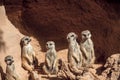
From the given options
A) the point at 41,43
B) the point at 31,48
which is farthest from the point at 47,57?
the point at 41,43

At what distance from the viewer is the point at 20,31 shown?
28.3 feet

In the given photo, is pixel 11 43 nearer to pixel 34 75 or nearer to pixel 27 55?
pixel 27 55

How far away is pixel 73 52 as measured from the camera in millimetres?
7867

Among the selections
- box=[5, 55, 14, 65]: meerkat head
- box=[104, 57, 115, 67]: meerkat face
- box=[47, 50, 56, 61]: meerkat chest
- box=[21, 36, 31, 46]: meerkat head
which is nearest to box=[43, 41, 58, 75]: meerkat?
box=[47, 50, 56, 61]: meerkat chest

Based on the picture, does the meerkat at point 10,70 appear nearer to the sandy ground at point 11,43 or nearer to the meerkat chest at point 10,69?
the meerkat chest at point 10,69

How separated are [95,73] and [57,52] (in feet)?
2.72

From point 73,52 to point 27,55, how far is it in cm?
69

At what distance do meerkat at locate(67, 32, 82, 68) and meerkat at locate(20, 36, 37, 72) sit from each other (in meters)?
0.57

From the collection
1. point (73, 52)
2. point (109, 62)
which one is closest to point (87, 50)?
point (73, 52)

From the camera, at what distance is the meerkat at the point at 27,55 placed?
8055 mm

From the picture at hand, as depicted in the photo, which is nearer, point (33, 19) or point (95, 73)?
point (95, 73)

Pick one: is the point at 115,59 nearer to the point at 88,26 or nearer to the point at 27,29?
the point at 88,26

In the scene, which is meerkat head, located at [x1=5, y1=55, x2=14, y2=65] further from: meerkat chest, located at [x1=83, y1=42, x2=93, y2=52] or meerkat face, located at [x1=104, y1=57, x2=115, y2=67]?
meerkat face, located at [x1=104, y1=57, x2=115, y2=67]

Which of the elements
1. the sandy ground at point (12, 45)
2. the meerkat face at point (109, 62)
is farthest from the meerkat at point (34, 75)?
the meerkat face at point (109, 62)
